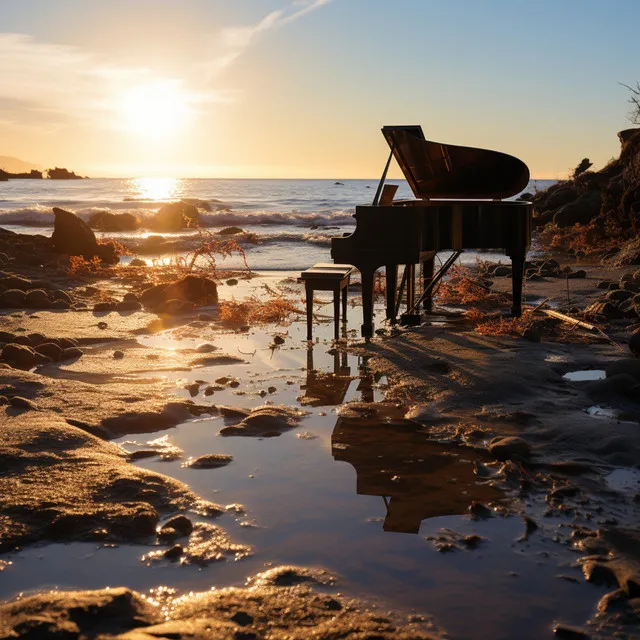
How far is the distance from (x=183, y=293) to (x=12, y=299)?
8.02 feet

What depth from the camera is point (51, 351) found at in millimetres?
7625

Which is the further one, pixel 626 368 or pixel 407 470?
pixel 626 368

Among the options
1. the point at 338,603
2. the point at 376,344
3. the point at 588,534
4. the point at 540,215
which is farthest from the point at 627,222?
the point at 338,603

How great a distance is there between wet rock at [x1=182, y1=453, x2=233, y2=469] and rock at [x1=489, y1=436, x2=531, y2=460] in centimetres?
173

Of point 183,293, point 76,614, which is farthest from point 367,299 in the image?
point 76,614

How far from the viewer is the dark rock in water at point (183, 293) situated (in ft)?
37.2

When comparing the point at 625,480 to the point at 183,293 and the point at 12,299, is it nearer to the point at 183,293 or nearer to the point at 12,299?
the point at 183,293

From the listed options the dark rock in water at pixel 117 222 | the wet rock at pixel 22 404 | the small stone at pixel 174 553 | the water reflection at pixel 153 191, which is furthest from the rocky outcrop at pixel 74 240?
the water reflection at pixel 153 191

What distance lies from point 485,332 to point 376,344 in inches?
53.7

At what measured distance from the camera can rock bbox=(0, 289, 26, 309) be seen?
35.8 feet

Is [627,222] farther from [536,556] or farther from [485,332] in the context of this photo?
[536,556]

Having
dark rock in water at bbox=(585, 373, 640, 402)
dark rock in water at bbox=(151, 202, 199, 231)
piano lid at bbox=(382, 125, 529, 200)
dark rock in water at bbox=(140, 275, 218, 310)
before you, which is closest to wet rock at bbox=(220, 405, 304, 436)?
dark rock in water at bbox=(585, 373, 640, 402)

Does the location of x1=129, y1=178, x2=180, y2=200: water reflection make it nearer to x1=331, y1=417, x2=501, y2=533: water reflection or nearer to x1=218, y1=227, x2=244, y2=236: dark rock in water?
x1=218, y1=227, x2=244, y2=236: dark rock in water

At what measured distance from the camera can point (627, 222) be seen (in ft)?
60.5
